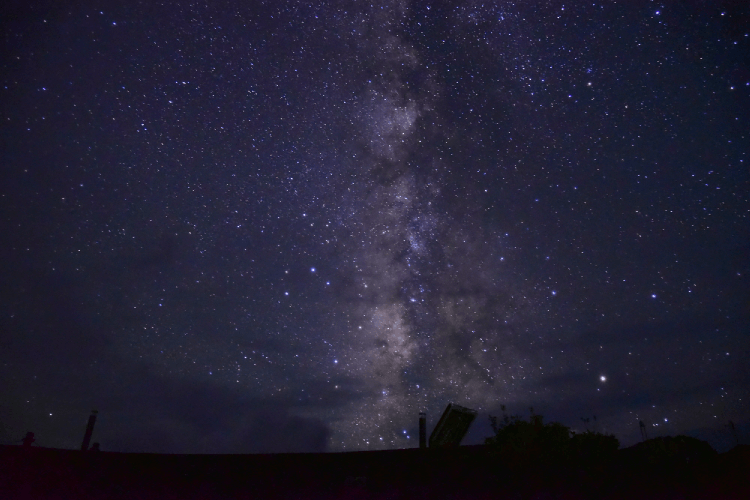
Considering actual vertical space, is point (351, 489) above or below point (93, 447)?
below

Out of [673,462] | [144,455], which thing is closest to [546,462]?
[673,462]

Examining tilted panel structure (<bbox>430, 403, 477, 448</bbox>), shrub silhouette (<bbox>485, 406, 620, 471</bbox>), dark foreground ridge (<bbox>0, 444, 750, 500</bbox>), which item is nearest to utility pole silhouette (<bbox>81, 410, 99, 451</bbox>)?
dark foreground ridge (<bbox>0, 444, 750, 500</bbox>)

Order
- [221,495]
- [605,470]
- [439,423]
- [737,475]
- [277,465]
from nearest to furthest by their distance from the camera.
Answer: [737,475], [605,470], [221,495], [277,465], [439,423]

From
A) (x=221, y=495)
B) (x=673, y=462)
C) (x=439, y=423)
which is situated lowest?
(x=221, y=495)

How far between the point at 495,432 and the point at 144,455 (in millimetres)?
11439

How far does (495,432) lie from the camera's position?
1269 centimetres

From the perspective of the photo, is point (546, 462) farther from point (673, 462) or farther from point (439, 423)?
point (439, 423)

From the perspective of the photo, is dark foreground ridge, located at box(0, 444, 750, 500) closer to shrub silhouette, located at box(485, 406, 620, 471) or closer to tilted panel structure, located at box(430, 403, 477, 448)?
shrub silhouette, located at box(485, 406, 620, 471)

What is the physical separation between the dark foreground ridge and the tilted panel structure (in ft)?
7.62

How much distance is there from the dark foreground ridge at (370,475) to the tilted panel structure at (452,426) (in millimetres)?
2323

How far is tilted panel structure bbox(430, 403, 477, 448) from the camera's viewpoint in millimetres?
Answer: 18156

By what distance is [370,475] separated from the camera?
1420 cm

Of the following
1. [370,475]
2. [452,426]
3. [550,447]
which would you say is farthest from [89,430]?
[550,447]

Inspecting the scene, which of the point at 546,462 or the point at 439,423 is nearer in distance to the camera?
the point at 546,462
